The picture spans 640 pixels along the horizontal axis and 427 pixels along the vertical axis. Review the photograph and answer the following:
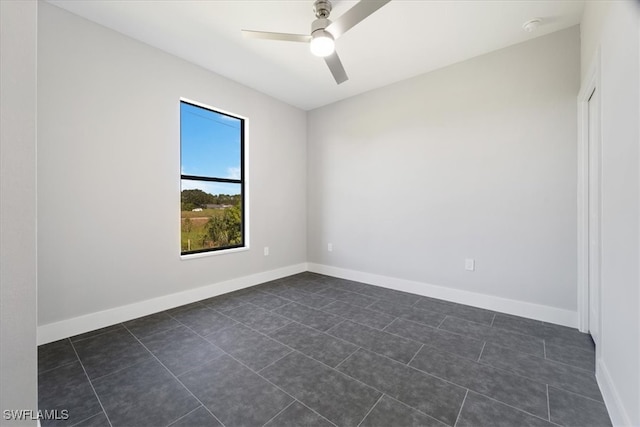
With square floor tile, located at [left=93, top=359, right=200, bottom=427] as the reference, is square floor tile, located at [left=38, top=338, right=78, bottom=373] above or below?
above

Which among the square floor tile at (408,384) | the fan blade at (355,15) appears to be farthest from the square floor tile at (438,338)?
the fan blade at (355,15)

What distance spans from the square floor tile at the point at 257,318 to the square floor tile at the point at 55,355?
1198 millimetres

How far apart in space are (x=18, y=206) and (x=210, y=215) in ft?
7.93

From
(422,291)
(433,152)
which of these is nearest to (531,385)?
(422,291)

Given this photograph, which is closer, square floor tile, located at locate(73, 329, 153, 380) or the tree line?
square floor tile, located at locate(73, 329, 153, 380)

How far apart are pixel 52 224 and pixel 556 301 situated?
181 inches

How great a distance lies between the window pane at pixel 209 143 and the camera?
127 inches

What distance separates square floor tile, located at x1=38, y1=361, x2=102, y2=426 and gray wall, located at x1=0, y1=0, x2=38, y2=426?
0.39 m

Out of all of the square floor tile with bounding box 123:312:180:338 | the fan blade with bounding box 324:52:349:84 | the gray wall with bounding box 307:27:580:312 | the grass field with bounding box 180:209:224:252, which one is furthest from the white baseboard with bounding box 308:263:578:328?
the fan blade with bounding box 324:52:349:84

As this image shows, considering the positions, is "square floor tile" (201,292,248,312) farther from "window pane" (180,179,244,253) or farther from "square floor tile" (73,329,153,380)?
"square floor tile" (73,329,153,380)

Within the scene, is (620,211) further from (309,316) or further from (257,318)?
(257,318)

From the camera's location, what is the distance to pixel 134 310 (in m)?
2.63

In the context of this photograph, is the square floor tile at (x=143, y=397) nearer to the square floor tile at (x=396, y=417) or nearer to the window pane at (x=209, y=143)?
the square floor tile at (x=396, y=417)

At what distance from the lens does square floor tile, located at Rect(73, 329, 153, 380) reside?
1822mm
